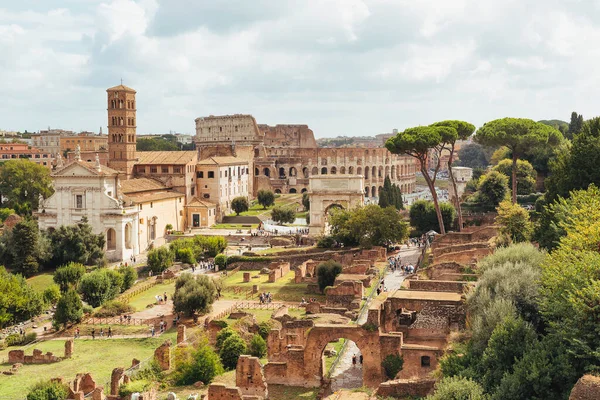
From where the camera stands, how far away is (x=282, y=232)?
53.6 metres

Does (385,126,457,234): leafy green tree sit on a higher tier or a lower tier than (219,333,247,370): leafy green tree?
higher

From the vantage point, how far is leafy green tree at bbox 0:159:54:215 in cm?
6644

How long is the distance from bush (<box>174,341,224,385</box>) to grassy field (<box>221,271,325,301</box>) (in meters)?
11.4

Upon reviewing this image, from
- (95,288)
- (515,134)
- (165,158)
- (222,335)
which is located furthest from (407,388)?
(165,158)

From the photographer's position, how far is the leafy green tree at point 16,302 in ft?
96.7

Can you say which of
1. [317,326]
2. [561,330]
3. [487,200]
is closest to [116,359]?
[317,326]

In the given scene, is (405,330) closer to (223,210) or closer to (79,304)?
(79,304)

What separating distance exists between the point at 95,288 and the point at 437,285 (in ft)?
57.2

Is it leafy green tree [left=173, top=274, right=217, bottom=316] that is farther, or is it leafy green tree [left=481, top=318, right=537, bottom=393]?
leafy green tree [left=173, top=274, right=217, bottom=316]

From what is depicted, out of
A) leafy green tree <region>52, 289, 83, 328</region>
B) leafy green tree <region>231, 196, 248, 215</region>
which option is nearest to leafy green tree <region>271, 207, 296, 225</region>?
leafy green tree <region>231, 196, 248, 215</region>

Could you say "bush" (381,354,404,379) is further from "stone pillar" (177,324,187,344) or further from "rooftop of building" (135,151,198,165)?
"rooftop of building" (135,151,198,165)

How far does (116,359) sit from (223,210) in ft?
130

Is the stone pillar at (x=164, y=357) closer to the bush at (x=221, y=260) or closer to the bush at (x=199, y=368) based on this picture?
the bush at (x=199, y=368)

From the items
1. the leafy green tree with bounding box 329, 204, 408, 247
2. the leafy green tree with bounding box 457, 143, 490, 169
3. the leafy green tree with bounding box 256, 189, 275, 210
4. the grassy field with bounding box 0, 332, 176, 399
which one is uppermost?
the leafy green tree with bounding box 457, 143, 490, 169
